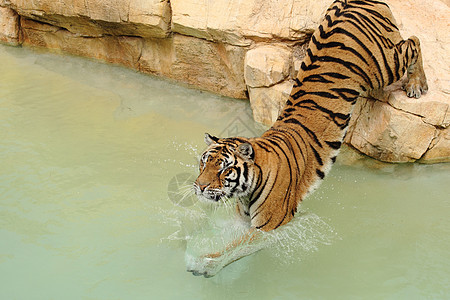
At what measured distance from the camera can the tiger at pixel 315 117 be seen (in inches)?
119

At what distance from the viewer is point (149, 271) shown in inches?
128

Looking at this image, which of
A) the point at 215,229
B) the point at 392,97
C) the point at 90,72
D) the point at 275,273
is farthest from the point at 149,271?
the point at 90,72

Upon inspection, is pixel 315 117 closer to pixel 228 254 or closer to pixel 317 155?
pixel 317 155

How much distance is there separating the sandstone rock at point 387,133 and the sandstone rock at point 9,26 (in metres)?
4.21

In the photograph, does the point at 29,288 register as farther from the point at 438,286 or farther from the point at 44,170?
the point at 438,286

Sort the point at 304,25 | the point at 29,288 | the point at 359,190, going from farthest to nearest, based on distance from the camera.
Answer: the point at 304,25, the point at 359,190, the point at 29,288

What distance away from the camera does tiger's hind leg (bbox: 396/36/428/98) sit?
3744 millimetres

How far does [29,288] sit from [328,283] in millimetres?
1872

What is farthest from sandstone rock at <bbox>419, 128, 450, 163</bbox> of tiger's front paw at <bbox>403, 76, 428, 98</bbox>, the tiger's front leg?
the tiger's front leg

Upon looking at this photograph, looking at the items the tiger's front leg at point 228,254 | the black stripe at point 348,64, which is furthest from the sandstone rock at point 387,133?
the tiger's front leg at point 228,254

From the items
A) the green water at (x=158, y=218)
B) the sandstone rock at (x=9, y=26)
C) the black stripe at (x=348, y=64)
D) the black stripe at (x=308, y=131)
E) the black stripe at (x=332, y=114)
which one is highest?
the black stripe at (x=348, y=64)

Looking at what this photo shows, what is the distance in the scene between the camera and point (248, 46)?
15.3 ft

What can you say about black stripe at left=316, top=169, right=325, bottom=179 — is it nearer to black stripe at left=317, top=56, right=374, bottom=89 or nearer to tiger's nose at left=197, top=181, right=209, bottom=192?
black stripe at left=317, top=56, right=374, bottom=89

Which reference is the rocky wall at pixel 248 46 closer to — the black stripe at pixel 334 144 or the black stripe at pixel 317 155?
the black stripe at pixel 334 144
